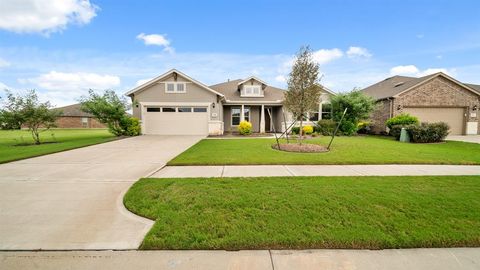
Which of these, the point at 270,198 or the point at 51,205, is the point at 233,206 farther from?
the point at 51,205

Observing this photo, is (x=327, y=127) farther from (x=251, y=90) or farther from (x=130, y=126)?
(x=130, y=126)

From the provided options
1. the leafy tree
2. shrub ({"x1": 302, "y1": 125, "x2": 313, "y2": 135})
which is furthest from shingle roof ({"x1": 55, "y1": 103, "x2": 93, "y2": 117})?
the leafy tree

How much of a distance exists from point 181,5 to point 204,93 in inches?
258

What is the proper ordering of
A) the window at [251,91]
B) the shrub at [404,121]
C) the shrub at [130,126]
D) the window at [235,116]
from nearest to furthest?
the shrub at [404,121]
the shrub at [130,126]
the window at [251,91]
the window at [235,116]

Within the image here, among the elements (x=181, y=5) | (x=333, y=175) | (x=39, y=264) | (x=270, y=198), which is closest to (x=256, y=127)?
(x=181, y=5)

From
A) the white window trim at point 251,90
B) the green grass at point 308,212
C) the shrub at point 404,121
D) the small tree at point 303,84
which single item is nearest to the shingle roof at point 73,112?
Answer: the white window trim at point 251,90

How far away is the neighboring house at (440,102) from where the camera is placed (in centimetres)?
1761

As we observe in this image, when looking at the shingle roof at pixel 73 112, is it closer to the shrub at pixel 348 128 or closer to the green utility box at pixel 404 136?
the shrub at pixel 348 128

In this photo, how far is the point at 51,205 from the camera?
377cm

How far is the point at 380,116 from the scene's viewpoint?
19.3 meters

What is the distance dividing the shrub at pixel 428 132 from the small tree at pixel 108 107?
20439 mm

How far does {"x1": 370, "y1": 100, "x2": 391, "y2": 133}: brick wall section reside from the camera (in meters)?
18.3

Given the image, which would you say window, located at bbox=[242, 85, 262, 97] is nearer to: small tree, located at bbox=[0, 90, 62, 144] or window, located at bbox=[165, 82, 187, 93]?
window, located at bbox=[165, 82, 187, 93]

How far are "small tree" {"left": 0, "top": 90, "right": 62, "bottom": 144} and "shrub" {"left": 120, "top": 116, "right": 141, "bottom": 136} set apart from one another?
4.29 metres
